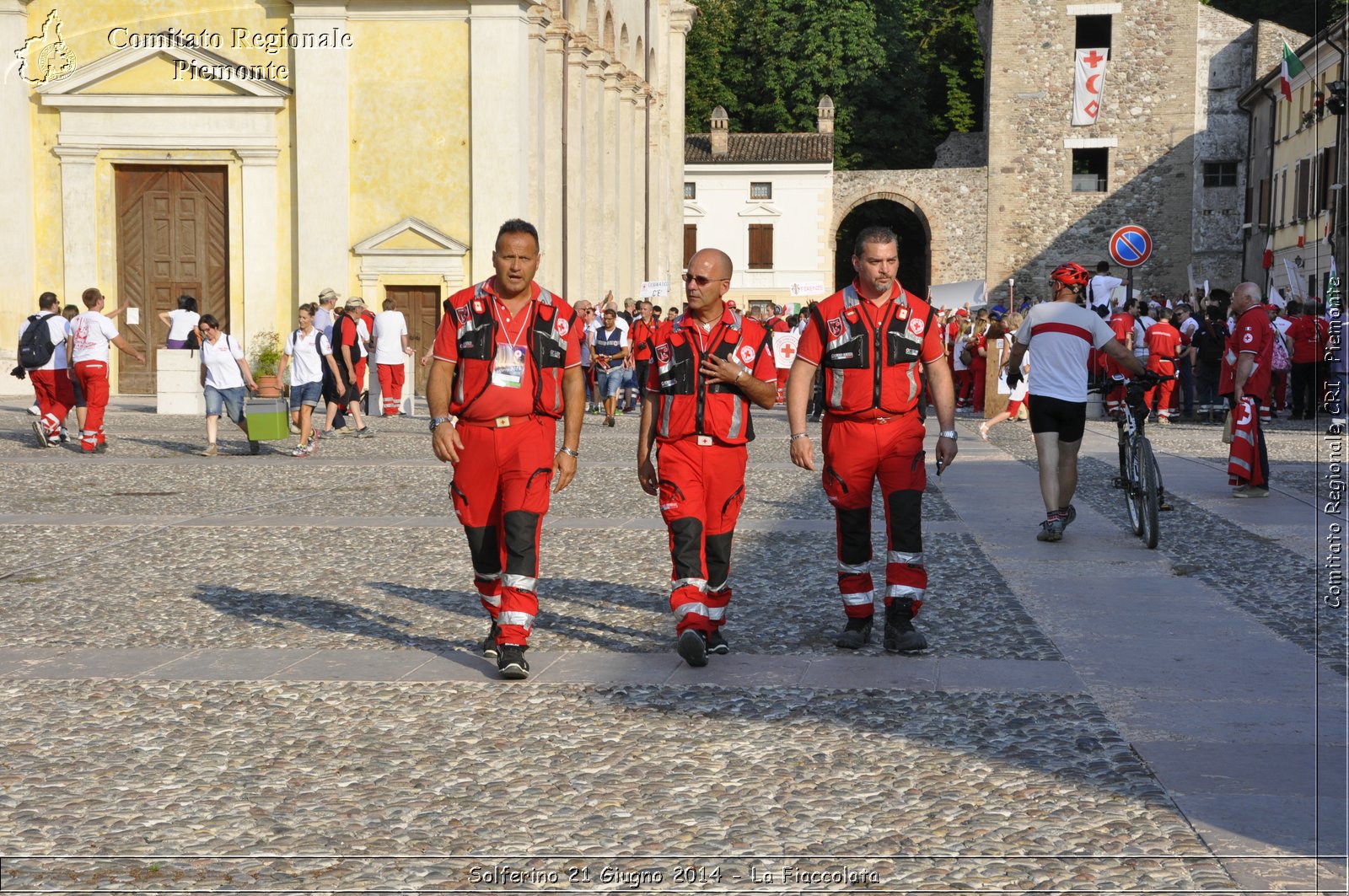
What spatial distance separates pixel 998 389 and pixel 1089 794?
22051mm

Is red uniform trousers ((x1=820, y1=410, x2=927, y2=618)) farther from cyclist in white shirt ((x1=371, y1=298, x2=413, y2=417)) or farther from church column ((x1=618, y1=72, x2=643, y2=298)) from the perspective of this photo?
church column ((x1=618, y1=72, x2=643, y2=298))

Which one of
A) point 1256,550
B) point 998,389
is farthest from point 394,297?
point 1256,550

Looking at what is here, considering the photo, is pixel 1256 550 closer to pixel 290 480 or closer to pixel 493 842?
pixel 493 842

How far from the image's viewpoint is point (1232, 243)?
5725 centimetres

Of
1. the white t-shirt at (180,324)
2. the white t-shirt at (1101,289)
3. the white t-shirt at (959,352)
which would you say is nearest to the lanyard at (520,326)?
the white t-shirt at (1101,289)

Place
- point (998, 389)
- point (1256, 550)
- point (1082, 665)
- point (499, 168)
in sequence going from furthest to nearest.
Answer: point (499, 168) < point (998, 389) < point (1256, 550) < point (1082, 665)

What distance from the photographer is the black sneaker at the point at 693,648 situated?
677cm

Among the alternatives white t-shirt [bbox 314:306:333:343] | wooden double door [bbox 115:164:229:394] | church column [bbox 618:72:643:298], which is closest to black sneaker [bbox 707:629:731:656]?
white t-shirt [bbox 314:306:333:343]

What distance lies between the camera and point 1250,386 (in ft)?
43.8

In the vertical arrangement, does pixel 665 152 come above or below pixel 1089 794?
above

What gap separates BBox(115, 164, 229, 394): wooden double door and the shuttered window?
3568cm

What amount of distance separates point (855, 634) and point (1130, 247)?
13.6 meters

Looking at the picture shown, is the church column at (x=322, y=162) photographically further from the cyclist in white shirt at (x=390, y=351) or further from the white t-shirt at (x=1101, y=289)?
the white t-shirt at (x=1101, y=289)

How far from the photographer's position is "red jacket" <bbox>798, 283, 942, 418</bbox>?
7.11 m
